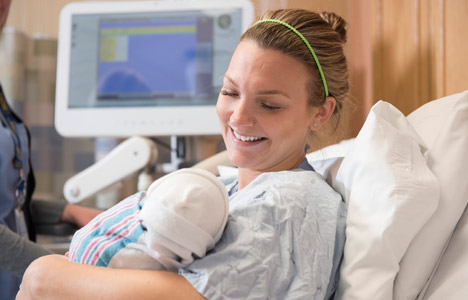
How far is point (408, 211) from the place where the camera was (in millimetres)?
721

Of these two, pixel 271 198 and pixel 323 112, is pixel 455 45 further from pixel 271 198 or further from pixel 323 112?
pixel 271 198

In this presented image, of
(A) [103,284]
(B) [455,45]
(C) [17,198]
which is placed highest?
(B) [455,45]

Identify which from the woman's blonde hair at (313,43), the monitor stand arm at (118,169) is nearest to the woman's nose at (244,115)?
the woman's blonde hair at (313,43)

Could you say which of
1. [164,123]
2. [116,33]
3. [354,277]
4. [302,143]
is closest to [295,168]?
[302,143]

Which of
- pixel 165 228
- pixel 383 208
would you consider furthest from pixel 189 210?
pixel 383 208

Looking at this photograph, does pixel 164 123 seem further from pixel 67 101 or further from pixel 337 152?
pixel 337 152

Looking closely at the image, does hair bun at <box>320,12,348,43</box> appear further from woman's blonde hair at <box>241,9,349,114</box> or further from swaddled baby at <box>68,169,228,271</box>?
swaddled baby at <box>68,169,228,271</box>

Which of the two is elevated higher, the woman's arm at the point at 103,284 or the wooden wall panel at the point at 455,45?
the wooden wall panel at the point at 455,45

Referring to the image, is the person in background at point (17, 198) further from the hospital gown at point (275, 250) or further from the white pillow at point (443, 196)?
the white pillow at point (443, 196)

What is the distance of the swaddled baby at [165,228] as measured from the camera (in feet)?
2.07

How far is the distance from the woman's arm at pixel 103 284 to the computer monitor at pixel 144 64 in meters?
1.16

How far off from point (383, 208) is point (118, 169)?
1.13m

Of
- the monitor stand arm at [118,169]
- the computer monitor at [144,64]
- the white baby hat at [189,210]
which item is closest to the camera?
the white baby hat at [189,210]

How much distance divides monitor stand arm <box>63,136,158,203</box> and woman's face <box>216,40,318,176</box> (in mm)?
783
